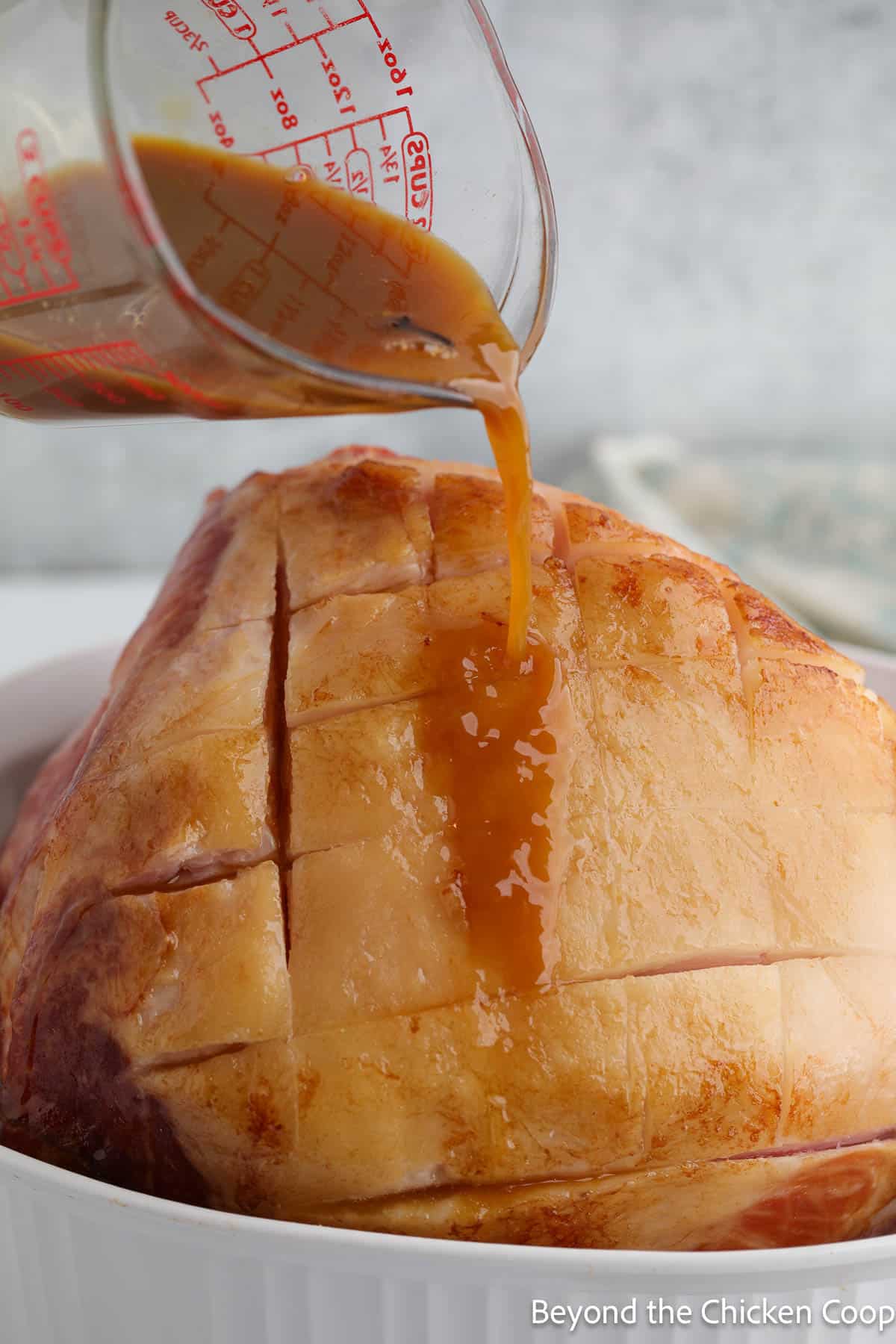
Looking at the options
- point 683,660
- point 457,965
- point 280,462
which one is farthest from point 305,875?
point 280,462

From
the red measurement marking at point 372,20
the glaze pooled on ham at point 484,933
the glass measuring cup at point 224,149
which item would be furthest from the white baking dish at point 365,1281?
the red measurement marking at point 372,20

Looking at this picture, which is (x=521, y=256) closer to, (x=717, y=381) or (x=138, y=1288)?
(x=138, y=1288)

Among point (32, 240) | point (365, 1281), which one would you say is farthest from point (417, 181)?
point (365, 1281)

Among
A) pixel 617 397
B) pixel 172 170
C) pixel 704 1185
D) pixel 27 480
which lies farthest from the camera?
pixel 617 397

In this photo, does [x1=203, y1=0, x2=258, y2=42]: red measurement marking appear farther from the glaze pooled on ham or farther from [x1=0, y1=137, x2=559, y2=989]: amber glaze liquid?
the glaze pooled on ham

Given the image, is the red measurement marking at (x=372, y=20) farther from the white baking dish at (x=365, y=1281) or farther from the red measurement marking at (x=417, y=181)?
the white baking dish at (x=365, y=1281)

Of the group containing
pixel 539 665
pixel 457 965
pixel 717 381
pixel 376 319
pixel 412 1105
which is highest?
pixel 717 381

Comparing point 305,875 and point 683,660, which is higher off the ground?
point 683,660
